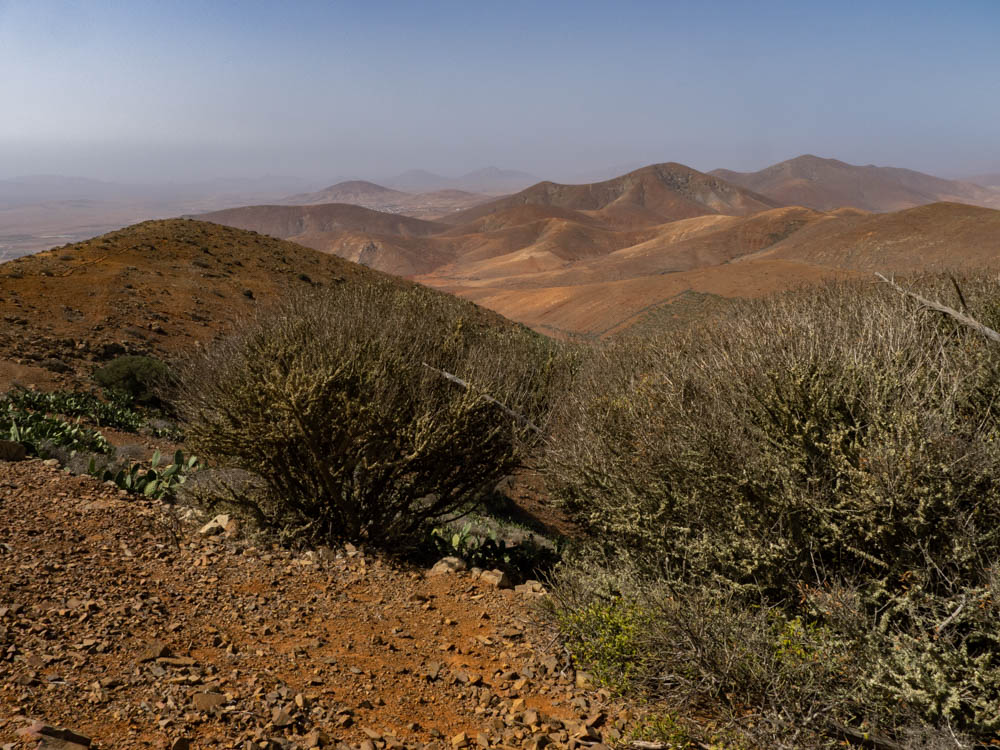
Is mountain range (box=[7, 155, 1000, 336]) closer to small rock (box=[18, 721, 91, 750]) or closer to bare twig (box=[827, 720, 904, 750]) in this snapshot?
bare twig (box=[827, 720, 904, 750])

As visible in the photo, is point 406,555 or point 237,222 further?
point 237,222

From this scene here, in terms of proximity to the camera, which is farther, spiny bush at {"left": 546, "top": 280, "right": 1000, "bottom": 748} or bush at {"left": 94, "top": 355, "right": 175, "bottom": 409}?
bush at {"left": 94, "top": 355, "right": 175, "bottom": 409}

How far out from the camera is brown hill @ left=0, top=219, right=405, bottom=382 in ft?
63.1

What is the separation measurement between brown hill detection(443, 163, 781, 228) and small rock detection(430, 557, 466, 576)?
137984 millimetres

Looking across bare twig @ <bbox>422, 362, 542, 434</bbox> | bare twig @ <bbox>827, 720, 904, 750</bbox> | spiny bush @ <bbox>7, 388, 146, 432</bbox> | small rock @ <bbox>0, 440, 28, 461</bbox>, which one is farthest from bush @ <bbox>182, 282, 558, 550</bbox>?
spiny bush @ <bbox>7, 388, 146, 432</bbox>

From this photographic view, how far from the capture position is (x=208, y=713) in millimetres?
3617

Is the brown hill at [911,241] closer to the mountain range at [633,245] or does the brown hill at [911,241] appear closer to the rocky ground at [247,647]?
the mountain range at [633,245]

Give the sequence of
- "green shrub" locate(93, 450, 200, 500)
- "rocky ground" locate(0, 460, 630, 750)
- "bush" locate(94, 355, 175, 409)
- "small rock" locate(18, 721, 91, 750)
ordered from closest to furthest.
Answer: "small rock" locate(18, 721, 91, 750) < "rocky ground" locate(0, 460, 630, 750) < "green shrub" locate(93, 450, 200, 500) < "bush" locate(94, 355, 175, 409)

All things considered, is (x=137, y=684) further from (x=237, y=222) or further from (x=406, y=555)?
(x=237, y=222)

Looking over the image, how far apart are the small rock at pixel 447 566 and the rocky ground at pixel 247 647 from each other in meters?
0.08

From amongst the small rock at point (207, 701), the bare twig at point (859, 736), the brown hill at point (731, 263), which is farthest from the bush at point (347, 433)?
the brown hill at point (731, 263)

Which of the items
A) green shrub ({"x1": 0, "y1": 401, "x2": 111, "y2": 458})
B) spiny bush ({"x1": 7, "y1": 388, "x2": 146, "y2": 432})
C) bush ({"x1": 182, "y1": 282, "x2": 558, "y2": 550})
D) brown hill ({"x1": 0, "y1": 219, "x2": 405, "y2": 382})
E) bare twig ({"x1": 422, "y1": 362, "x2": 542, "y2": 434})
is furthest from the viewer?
brown hill ({"x1": 0, "y1": 219, "x2": 405, "y2": 382})

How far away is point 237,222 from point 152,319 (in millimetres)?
149416

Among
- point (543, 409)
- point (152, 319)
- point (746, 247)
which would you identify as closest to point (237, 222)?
point (746, 247)
